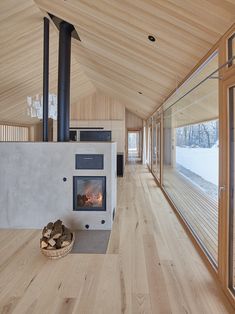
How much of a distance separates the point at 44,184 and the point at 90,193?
0.72 meters

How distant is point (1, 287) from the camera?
2113 millimetres

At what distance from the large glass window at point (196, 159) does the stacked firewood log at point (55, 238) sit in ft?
5.31

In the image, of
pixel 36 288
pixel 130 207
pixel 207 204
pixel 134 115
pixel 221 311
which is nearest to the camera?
pixel 221 311

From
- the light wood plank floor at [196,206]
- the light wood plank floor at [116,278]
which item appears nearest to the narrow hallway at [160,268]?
the light wood plank floor at [116,278]

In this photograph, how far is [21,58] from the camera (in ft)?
18.1

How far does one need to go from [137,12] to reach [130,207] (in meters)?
3.29

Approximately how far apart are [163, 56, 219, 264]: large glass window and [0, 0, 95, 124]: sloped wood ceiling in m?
3.05

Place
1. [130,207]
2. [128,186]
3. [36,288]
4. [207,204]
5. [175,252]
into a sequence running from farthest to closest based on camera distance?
[128,186], [130,207], [207,204], [175,252], [36,288]

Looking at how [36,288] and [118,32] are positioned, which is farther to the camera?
[118,32]

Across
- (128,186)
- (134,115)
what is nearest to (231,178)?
(128,186)

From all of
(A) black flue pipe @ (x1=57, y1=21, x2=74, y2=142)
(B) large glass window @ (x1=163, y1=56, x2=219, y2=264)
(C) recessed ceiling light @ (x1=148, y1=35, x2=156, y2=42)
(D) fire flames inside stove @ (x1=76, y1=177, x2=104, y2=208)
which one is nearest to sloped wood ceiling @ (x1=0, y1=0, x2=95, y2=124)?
(A) black flue pipe @ (x1=57, y1=21, x2=74, y2=142)

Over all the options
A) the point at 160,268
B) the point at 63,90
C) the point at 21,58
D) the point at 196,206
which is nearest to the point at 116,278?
the point at 160,268

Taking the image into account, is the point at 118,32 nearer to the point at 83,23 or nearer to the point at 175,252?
the point at 83,23

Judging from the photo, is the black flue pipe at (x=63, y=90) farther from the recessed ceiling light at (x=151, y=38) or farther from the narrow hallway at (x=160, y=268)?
the narrow hallway at (x=160, y=268)
